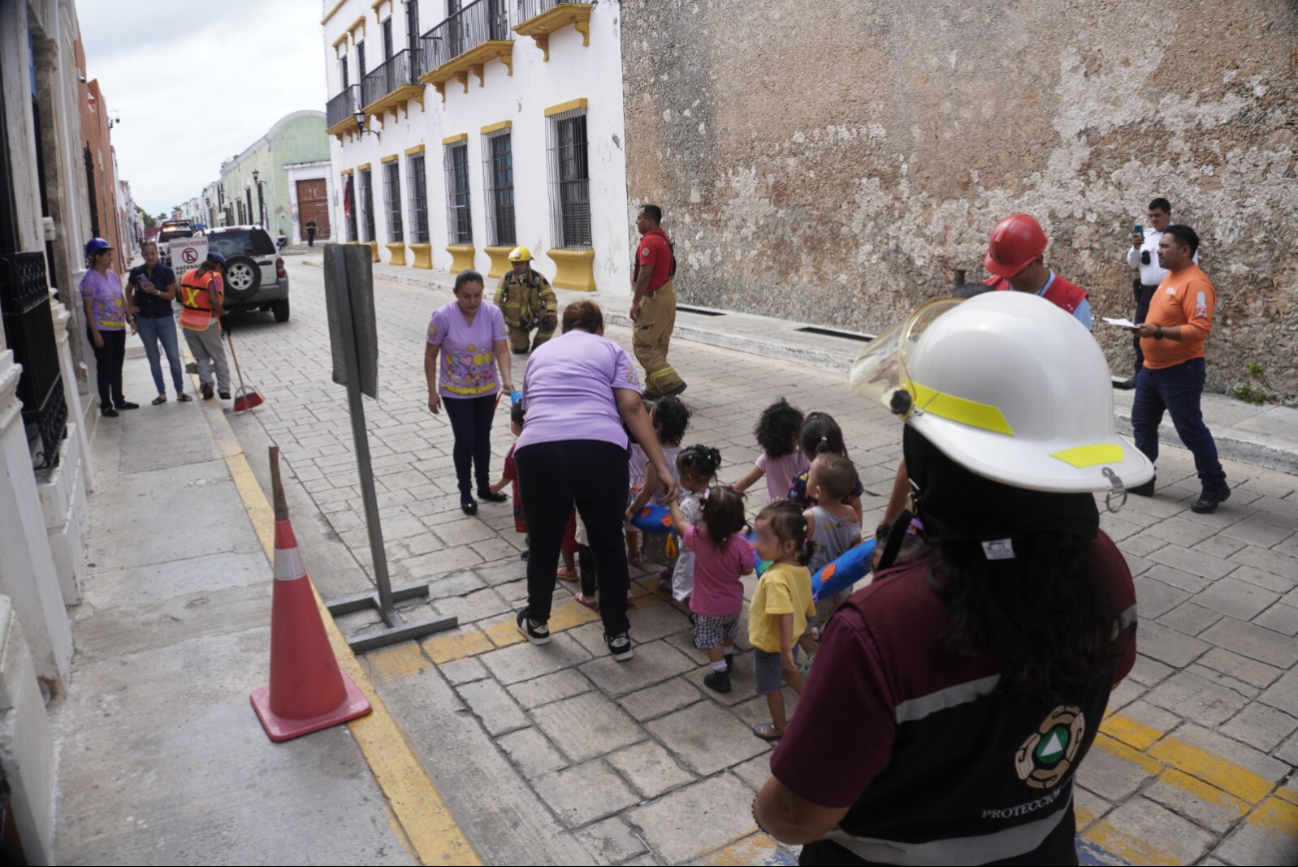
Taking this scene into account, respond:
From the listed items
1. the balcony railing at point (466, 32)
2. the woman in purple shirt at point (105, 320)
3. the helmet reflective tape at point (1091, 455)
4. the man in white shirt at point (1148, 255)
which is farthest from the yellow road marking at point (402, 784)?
the balcony railing at point (466, 32)

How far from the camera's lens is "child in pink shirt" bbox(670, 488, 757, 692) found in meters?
3.73

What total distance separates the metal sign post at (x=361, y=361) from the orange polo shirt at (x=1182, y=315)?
14.6 feet

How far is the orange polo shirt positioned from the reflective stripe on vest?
26.4 feet

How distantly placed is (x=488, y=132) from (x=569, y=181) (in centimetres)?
371

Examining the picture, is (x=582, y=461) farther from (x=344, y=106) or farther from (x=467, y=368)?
(x=344, y=106)

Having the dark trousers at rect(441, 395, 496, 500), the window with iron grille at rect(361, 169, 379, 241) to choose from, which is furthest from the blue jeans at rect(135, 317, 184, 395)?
the window with iron grille at rect(361, 169, 379, 241)

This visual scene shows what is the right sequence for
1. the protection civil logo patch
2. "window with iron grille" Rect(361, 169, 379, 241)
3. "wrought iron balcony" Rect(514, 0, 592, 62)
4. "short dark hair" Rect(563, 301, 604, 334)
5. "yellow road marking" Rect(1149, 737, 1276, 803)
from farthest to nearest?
"window with iron grille" Rect(361, 169, 379, 241)
"wrought iron balcony" Rect(514, 0, 592, 62)
"short dark hair" Rect(563, 301, 604, 334)
"yellow road marking" Rect(1149, 737, 1276, 803)
the protection civil logo patch

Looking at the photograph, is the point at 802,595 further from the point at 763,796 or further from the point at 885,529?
the point at 763,796

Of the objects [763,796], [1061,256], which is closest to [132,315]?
[1061,256]

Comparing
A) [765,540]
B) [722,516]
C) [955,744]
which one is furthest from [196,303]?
[955,744]

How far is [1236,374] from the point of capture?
7.61 meters

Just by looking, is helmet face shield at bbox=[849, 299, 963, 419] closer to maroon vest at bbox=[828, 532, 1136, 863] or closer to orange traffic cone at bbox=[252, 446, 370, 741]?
maroon vest at bbox=[828, 532, 1136, 863]

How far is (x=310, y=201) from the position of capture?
45562 mm

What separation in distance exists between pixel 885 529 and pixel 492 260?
776 inches
